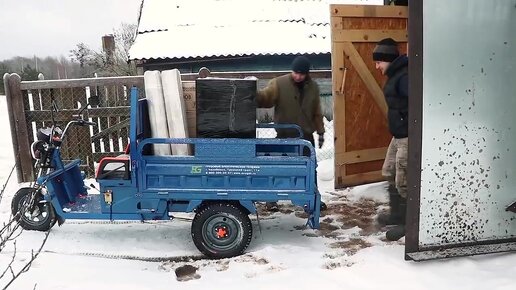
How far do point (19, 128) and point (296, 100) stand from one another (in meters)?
4.29

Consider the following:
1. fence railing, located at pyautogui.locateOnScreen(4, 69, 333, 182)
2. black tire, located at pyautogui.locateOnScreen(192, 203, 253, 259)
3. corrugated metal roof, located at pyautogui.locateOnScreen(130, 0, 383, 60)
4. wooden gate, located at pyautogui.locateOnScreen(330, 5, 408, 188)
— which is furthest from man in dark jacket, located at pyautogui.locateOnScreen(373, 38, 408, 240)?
corrugated metal roof, located at pyautogui.locateOnScreen(130, 0, 383, 60)

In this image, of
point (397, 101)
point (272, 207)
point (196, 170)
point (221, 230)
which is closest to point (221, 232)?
point (221, 230)

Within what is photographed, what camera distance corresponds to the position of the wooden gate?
5590mm

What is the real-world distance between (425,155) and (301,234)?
169 cm

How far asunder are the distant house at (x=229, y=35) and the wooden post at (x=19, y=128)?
461 cm

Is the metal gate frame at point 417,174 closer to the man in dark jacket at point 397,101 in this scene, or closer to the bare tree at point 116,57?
the man in dark jacket at point 397,101

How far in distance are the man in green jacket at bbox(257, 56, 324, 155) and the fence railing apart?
76.7 inches

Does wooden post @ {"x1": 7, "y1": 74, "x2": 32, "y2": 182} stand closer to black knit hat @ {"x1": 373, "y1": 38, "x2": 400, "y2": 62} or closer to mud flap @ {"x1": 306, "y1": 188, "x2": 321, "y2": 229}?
mud flap @ {"x1": 306, "y1": 188, "x2": 321, "y2": 229}

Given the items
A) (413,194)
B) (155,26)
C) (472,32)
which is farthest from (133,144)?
(155,26)

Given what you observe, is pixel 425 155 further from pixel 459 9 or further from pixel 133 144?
pixel 133 144

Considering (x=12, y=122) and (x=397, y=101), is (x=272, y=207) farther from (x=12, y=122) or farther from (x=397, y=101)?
(x=12, y=122)

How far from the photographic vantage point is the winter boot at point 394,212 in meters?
4.95

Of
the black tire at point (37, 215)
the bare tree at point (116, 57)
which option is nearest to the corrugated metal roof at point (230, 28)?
the bare tree at point (116, 57)

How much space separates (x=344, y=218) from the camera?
5.28 m
